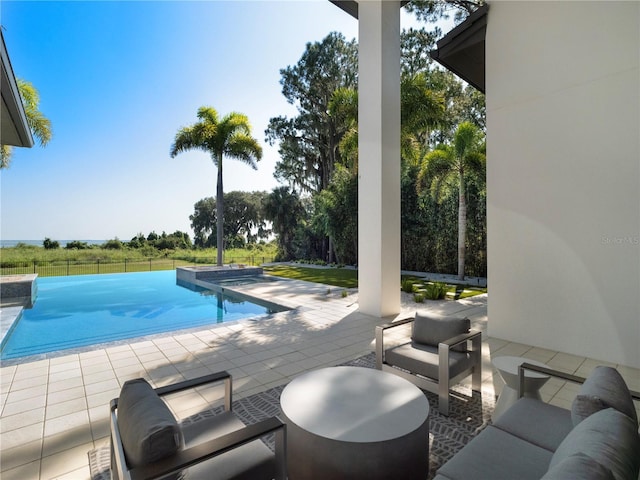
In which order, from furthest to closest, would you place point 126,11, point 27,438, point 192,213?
point 192,213
point 126,11
point 27,438

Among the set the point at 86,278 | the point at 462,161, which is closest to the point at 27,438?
the point at 462,161

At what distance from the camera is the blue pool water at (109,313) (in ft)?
19.4

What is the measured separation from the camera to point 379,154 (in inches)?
234

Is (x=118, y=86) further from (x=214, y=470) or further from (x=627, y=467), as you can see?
(x=627, y=467)

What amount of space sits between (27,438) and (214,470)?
80.6 inches

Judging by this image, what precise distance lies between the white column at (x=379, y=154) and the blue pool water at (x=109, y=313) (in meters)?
2.98

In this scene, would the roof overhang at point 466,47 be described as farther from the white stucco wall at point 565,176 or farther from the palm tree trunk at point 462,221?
the palm tree trunk at point 462,221

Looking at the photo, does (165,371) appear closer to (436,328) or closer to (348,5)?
(436,328)

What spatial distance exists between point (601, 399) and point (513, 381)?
3.36 ft

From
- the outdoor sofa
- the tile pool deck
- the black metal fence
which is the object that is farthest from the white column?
the black metal fence

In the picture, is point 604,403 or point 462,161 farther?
point 462,161

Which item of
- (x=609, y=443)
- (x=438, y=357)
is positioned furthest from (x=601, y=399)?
(x=438, y=357)

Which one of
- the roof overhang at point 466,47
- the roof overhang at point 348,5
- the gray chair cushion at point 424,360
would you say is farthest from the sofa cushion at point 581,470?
the roof overhang at point 348,5

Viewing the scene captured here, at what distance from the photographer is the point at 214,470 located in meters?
1.47
